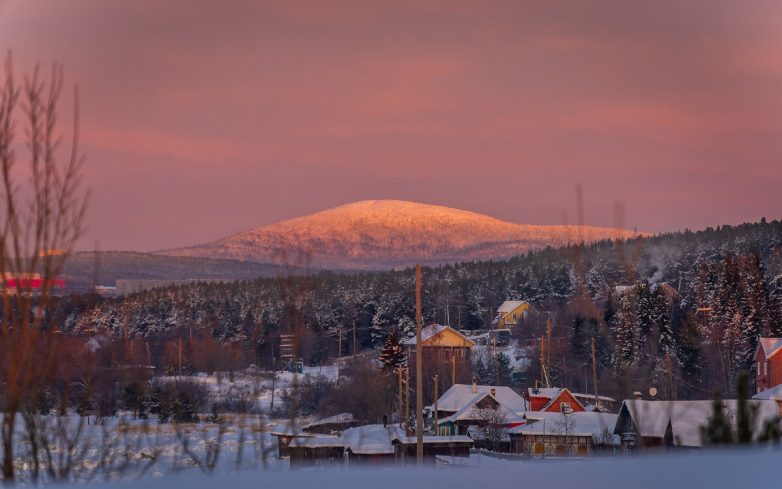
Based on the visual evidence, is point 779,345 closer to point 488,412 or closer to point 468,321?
point 488,412

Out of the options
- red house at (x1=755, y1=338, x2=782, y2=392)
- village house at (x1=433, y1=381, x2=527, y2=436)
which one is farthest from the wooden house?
red house at (x1=755, y1=338, x2=782, y2=392)

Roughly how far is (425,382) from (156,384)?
23.3m

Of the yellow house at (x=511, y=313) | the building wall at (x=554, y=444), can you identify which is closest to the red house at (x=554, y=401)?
the building wall at (x=554, y=444)

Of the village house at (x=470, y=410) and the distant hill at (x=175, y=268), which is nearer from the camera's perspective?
the distant hill at (x=175, y=268)

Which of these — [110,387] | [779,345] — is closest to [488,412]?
[779,345]

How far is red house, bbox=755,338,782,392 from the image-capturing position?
23.1 m

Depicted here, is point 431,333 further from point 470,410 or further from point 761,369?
point 761,369

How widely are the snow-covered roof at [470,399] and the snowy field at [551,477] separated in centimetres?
2346

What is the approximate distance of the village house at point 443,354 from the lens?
104ft

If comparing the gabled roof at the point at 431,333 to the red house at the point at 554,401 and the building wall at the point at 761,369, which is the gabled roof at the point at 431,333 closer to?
the red house at the point at 554,401

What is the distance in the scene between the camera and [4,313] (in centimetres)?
A: 426

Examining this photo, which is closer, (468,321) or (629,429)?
(629,429)

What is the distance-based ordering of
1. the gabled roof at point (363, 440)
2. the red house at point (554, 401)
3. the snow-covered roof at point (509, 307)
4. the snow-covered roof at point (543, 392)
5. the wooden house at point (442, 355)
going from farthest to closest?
the snow-covered roof at point (509, 307) < the wooden house at point (442, 355) < the snow-covered roof at point (543, 392) < the red house at point (554, 401) < the gabled roof at point (363, 440)

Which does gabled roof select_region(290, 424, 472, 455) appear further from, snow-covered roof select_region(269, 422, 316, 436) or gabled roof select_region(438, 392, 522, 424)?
gabled roof select_region(438, 392, 522, 424)
